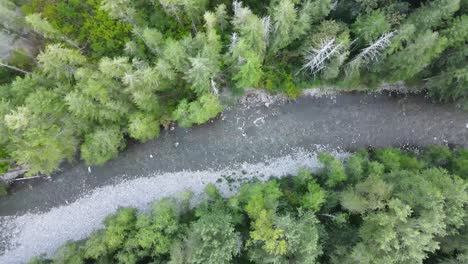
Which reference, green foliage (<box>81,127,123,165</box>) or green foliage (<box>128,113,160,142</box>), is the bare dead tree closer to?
green foliage (<box>128,113,160,142</box>)

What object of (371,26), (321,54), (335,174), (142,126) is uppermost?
(371,26)

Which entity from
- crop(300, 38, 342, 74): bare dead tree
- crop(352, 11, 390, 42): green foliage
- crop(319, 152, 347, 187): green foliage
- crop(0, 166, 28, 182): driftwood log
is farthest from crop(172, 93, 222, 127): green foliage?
crop(0, 166, 28, 182): driftwood log

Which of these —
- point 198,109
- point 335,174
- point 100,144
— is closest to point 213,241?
point 198,109

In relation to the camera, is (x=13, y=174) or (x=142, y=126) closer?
(x=142, y=126)

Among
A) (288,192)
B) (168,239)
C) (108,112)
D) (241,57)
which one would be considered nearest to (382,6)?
(241,57)

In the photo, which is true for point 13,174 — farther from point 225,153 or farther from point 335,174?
point 335,174

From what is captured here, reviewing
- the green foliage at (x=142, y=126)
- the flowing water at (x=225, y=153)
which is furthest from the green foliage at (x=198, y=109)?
the flowing water at (x=225, y=153)

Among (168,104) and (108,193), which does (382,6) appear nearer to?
(168,104)

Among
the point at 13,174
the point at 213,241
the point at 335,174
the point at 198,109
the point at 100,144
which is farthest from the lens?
the point at 13,174
